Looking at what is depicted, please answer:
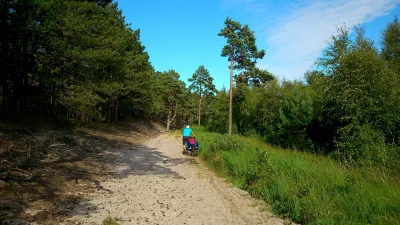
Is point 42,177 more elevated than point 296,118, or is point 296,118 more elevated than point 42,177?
point 296,118

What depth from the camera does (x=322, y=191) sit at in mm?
6359

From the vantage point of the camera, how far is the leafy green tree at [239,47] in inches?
1117

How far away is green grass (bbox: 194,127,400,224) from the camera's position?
200 inches

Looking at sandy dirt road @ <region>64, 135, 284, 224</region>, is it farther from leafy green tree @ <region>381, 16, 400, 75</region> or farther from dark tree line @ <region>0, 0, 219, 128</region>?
leafy green tree @ <region>381, 16, 400, 75</region>

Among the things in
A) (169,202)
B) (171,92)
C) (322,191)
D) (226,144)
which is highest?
(171,92)

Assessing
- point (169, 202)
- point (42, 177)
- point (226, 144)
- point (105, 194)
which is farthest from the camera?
point (226, 144)

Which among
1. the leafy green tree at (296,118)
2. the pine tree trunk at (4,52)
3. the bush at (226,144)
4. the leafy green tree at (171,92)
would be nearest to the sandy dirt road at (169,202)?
the bush at (226,144)

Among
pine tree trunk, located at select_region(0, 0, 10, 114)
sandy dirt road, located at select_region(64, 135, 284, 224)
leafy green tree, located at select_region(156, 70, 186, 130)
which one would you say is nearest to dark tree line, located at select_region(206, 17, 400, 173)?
sandy dirt road, located at select_region(64, 135, 284, 224)

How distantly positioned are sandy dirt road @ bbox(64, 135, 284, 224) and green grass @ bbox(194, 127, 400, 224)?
47 cm

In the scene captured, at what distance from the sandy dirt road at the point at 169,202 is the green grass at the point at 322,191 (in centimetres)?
47

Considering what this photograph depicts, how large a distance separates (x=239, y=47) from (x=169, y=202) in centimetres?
2407

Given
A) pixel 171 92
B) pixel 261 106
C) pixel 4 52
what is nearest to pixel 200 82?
pixel 171 92

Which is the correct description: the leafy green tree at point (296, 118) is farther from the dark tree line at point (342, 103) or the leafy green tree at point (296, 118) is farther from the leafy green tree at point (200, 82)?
the leafy green tree at point (200, 82)

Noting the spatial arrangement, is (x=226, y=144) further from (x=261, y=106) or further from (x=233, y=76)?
(x=261, y=106)
